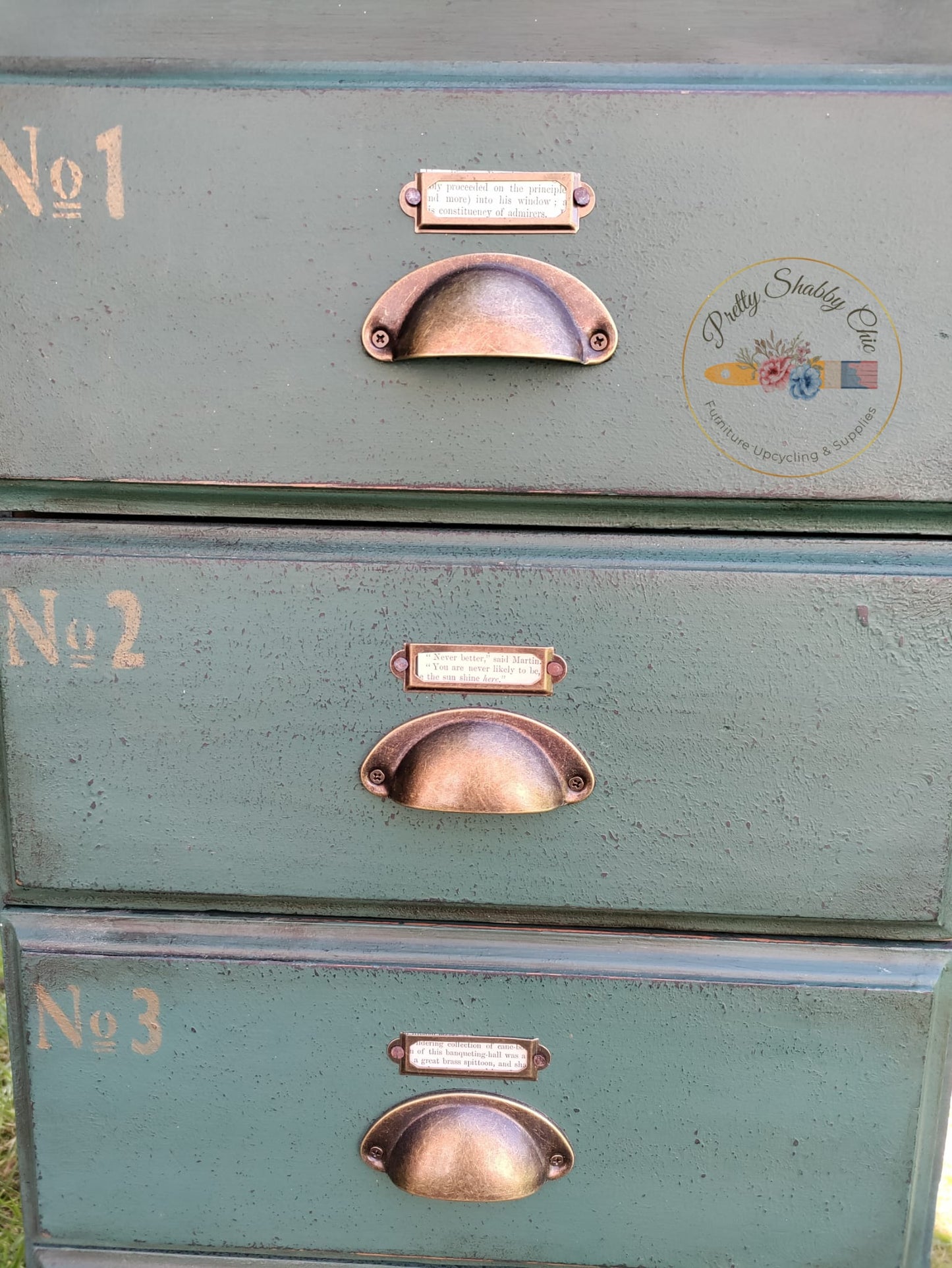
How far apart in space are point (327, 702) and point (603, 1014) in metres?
0.44

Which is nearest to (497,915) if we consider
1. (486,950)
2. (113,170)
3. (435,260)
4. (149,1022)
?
(486,950)

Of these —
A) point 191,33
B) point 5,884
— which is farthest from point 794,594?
point 5,884

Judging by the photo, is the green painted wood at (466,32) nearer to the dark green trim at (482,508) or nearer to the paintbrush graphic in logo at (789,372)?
the paintbrush graphic in logo at (789,372)

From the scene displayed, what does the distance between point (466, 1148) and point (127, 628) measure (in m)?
0.65

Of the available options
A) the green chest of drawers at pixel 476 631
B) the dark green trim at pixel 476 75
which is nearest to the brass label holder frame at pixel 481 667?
the green chest of drawers at pixel 476 631

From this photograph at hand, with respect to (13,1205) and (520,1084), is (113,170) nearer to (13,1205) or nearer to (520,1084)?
(520,1084)

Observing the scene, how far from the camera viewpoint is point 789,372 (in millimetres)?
852

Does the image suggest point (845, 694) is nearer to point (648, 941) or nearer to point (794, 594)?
point (794, 594)

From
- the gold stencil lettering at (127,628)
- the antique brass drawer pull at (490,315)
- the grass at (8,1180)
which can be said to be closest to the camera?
the antique brass drawer pull at (490,315)

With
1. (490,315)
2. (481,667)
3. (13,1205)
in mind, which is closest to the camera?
(490,315)

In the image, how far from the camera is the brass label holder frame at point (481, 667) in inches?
35.5

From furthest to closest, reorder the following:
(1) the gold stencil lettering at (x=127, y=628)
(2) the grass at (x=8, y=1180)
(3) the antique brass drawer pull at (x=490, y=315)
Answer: (2) the grass at (x=8, y=1180) < (1) the gold stencil lettering at (x=127, y=628) < (3) the antique brass drawer pull at (x=490, y=315)

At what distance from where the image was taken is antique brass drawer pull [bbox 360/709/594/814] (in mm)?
890

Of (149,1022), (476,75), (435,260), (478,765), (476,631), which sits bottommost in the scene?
(149,1022)
